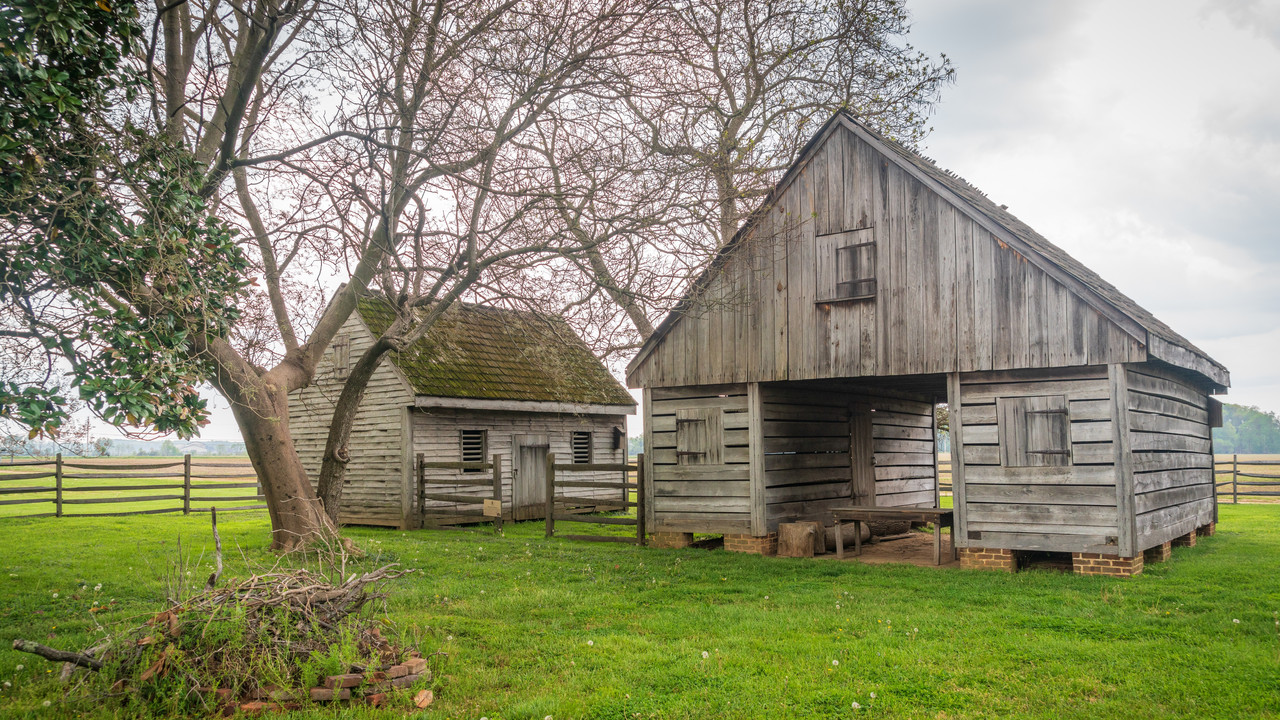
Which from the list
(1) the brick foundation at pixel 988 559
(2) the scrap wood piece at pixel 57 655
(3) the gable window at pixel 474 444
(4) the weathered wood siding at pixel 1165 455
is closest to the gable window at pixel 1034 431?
(4) the weathered wood siding at pixel 1165 455

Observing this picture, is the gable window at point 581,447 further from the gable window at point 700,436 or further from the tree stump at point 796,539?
the tree stump at point 796,539

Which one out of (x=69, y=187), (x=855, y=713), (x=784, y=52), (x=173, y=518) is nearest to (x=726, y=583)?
(x=855, y=713)

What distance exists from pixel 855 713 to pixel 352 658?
3664mm

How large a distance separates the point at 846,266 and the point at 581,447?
40.3 ft

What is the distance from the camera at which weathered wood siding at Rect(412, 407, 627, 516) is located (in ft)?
66.0

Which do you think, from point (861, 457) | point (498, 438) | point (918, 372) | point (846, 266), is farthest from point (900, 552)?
point (498, 438)

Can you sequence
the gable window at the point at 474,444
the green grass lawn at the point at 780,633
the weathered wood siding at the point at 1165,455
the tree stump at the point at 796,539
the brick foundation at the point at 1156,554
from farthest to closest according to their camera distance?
the gable window at the point at 474,444, the tree stump at the point at 796,539, the brick foundation at the point at 1156,554, the weathered wood siding at the point at 1165,455, the green grass lawn at the point at 780,633

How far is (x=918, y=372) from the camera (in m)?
12.8

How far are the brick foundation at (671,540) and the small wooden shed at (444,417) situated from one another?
14.9ft

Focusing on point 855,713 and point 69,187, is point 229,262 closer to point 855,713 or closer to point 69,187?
point 69,187

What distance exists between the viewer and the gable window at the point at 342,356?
70.5 ft

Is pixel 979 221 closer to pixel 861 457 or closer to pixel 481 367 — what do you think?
pixel 861 457

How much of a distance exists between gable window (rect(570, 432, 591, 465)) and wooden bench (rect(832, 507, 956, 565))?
1069 cm

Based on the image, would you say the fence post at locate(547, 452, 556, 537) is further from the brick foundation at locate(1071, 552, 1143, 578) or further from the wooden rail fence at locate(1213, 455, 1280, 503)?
the wooden rail fence at locate(1213, 455, 1280, 503)
